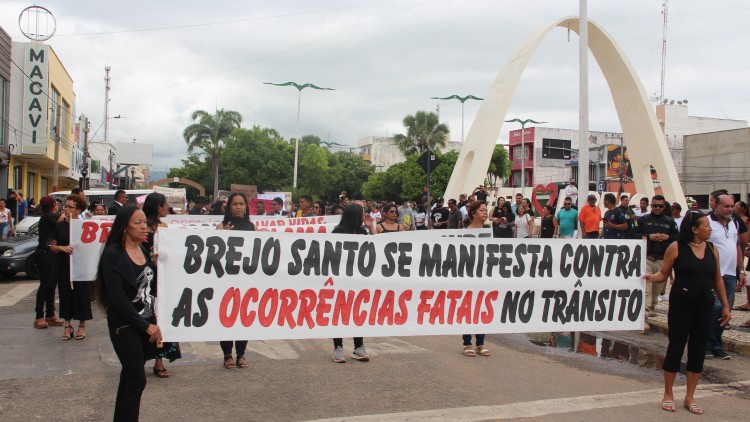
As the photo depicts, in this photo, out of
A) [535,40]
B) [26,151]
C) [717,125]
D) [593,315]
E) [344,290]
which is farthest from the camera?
[717,125]

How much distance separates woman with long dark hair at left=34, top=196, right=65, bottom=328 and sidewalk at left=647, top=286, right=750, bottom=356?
8229mm

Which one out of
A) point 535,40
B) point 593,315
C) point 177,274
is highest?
point 535,40

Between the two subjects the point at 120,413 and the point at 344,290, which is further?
the point at 344,290

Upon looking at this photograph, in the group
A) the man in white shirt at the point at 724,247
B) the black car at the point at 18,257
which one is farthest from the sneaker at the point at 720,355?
the black car at the point at 18,257

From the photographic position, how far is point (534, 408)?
5.45 meters

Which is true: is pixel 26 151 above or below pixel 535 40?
below

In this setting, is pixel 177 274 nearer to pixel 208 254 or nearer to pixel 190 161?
pixel 208 254

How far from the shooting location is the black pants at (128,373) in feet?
13.4

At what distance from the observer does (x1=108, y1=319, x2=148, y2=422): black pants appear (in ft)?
13.4

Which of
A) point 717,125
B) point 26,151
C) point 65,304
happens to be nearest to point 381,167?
point 717,125

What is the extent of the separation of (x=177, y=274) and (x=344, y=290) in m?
1.46

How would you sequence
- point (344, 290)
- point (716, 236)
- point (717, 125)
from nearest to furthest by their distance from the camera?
point (344, 290), point (716, 236), point (717, 125)

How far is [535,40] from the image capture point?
2623 cm

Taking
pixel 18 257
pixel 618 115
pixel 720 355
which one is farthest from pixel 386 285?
pixel 618 115
